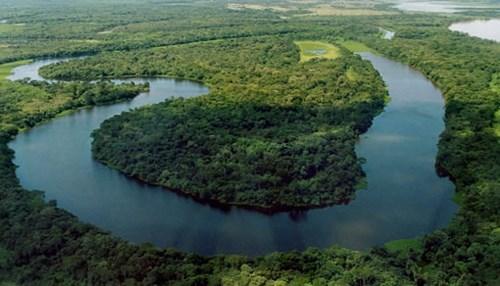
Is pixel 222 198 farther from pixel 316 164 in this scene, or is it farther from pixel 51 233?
pixel 51 233

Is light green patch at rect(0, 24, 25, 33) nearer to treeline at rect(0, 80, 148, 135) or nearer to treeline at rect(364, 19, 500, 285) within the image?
treeline at rect(0, 80, 148, 135)

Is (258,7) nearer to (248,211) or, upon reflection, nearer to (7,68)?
(7,68)

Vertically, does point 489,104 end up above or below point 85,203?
above

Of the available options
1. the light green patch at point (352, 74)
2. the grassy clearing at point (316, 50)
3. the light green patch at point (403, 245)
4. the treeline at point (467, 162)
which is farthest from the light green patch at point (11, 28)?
the light green patch at point (403, 245)

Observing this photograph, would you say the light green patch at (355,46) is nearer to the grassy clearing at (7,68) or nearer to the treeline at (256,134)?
the treeline at (256,134)

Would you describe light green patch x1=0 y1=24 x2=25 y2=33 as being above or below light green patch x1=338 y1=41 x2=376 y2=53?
below

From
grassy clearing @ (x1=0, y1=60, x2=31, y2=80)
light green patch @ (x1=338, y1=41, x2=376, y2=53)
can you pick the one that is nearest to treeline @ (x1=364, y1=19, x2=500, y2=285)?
light green patch @ (x1=338, y1=41, x2=376, y2=53)

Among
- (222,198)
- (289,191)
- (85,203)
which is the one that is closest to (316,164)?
(289,191)
